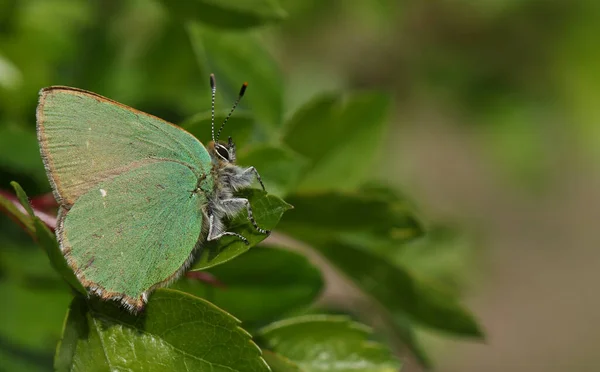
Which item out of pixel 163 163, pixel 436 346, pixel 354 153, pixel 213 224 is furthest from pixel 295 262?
pixel 436 346

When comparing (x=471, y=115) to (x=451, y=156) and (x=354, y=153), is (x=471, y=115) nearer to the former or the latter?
(x=451, y=156)

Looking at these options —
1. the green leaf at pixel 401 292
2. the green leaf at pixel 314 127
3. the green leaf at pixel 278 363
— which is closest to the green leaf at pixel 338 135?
the green leaf at pixel 314 127

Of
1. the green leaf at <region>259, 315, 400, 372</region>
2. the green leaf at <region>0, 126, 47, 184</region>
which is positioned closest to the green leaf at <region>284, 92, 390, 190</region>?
the green leaf at <region>259, 315, 400, 372</region>

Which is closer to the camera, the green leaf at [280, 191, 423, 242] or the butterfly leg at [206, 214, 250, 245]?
the butterfly leg at [206, 214, 250, 245]

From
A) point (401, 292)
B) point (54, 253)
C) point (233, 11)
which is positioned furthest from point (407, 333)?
point (54, 253)

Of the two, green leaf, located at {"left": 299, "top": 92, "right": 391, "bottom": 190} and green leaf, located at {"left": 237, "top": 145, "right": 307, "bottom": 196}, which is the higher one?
green leaf, located at {"left": 299, "top": 92, "right": 391, "bottom": 190}

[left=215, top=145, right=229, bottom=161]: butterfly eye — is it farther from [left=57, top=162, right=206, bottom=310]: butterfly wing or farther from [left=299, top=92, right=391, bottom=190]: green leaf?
[left=299, top=92, right=391, bottom=190]: green leaf
